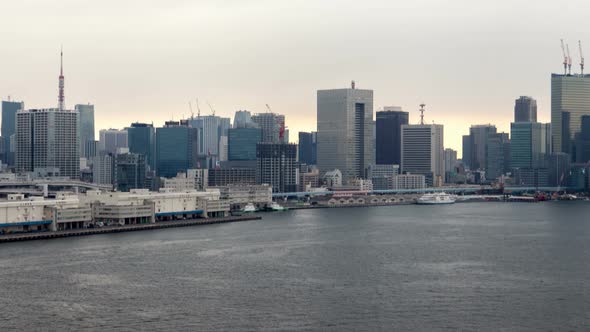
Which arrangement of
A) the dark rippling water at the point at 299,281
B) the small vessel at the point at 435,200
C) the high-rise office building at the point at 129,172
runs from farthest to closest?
the high-rise office building at the point at 129,172
the small vessel at the point at 435,200
the dark rippling water at the point at 299,281

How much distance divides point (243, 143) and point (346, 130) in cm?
2162

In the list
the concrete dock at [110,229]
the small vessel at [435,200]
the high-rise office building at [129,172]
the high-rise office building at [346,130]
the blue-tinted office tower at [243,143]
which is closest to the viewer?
the concrete dock at [110,229]

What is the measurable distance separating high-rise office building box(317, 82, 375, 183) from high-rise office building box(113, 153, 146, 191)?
37360mm

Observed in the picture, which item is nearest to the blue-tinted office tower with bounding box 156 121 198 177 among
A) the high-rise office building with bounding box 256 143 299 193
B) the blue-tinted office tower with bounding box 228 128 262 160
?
the blue-tinted office tower with bounding box 228 128 262 160

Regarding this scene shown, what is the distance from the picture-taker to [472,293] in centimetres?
3303

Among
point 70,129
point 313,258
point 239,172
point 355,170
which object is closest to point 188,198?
point 313,258

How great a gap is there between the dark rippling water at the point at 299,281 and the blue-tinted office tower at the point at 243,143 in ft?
331

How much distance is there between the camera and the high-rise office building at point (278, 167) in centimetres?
11950

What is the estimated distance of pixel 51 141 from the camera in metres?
133

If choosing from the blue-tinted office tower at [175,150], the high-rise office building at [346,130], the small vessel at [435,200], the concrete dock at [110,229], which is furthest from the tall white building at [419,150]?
the concrete dock at [110,229]

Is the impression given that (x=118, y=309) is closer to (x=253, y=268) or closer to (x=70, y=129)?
(x=253, y=268)

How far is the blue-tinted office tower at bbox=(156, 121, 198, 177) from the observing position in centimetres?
15488

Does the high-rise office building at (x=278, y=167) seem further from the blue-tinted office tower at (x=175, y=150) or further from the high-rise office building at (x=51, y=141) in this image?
the blue-tinted office tower at (x=175, y=150)

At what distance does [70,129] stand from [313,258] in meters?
98.3
